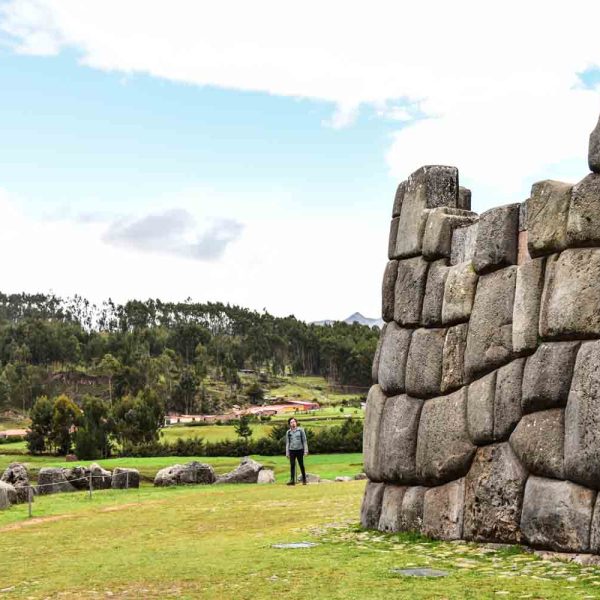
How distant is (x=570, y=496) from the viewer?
10.9m

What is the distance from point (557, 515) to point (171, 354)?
133267mm

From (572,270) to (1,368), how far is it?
129 meters

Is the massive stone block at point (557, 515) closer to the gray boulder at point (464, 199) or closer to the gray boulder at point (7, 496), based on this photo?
the gray boulder at point (464, 199)

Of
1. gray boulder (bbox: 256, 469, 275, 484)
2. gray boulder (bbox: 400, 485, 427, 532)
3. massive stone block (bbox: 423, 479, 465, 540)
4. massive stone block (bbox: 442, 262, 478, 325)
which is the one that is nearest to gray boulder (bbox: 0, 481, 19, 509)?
gray boulder (bbox: 256, 469, 275, 484)

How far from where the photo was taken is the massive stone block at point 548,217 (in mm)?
11562

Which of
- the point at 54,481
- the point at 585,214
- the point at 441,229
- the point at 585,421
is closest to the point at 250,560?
the point at 585,421

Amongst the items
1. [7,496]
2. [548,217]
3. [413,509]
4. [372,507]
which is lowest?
[7,496]

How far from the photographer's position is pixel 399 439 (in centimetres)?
1472

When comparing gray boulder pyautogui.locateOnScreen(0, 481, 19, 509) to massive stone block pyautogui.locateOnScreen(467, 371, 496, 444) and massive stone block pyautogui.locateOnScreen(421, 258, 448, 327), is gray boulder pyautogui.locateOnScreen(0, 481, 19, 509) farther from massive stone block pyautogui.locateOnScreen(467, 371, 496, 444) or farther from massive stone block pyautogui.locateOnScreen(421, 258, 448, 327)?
massive stone block pyautogui.locateOnScreen(467, 371, 496, 444)

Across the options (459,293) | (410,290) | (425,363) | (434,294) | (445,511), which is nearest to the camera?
(445,511)

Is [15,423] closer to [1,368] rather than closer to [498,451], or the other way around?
[1,368]

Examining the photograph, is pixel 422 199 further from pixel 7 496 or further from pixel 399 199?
pixel 7 496

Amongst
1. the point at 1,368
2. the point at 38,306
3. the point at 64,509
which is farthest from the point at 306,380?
the point at 64,509

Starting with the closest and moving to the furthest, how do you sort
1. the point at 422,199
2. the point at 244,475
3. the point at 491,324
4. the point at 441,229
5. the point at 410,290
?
the point at 491,324 → the point at 441,229 → the point at 410,290 → the point at 422,199 → the point at 244,475
